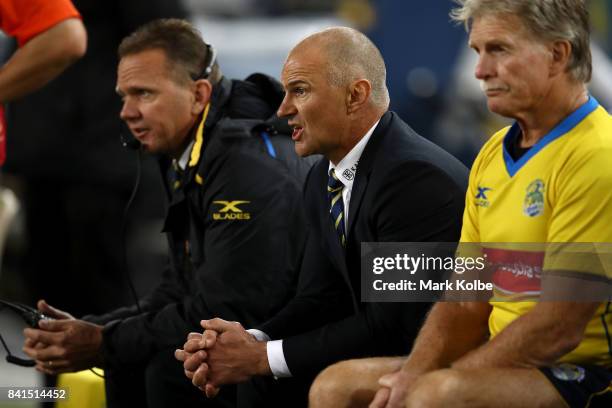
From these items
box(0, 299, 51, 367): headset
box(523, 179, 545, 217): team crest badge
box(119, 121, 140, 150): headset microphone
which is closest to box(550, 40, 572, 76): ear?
box(523, 179, 545, 217): team crest badge

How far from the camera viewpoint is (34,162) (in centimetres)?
596

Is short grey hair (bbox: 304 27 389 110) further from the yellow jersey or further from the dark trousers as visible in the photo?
the dark trousers

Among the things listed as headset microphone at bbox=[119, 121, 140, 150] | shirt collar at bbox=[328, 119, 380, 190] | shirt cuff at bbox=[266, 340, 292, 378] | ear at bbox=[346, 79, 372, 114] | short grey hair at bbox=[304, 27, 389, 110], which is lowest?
shirt cuff at bbox=[266, 340, 292, 378]

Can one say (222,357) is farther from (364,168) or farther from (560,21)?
(560,21)

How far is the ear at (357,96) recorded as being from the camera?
3902mm

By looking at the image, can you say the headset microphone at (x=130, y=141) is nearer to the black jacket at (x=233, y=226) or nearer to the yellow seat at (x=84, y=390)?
the black jacket at (x=233, y=226)

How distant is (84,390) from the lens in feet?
16.0

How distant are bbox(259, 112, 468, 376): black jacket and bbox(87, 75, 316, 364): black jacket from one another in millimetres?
418

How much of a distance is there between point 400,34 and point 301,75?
13.6 feet

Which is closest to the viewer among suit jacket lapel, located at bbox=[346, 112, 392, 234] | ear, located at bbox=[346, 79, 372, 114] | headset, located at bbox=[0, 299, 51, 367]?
suit jacket lapel, located at bbox=[346, 112, 392, 234]

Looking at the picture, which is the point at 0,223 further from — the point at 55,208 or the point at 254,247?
the point at 254,247

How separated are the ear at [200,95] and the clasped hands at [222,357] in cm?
99

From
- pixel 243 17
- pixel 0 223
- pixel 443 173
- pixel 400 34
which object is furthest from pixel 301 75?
pixel 243 17

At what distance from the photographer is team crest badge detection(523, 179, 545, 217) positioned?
10.6ft
